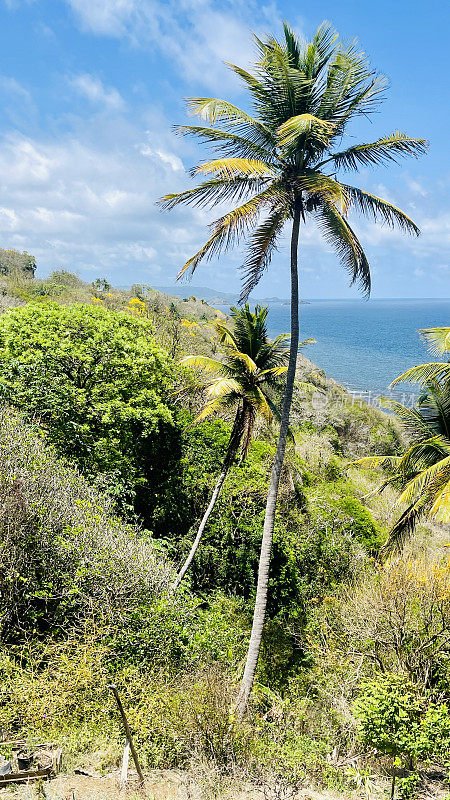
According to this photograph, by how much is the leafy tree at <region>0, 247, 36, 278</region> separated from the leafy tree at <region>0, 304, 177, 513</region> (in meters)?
28.7

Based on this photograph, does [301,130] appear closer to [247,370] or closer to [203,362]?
[203,362]

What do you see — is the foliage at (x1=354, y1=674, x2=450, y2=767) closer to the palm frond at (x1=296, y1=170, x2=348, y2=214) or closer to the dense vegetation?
the dense vegetation

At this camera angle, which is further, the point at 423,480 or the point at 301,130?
the point at 423,480

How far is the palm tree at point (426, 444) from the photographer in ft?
30.7

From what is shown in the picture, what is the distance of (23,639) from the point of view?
27.8ft

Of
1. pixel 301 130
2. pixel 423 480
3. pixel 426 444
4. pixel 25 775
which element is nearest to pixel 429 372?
pixel 426 444

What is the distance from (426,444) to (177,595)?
20.5ft

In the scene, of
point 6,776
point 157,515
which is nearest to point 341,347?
point 157,515

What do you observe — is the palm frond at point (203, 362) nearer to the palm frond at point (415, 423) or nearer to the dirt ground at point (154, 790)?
the palm frond at point (415, 423)

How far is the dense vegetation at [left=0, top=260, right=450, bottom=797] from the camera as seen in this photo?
750 centimetres

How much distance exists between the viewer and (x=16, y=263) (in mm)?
42844

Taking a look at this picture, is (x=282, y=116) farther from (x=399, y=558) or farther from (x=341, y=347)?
(x=341, y=347)

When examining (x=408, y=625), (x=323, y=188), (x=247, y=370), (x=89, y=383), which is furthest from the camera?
(x=89, y=383)

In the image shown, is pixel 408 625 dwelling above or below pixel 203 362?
below
